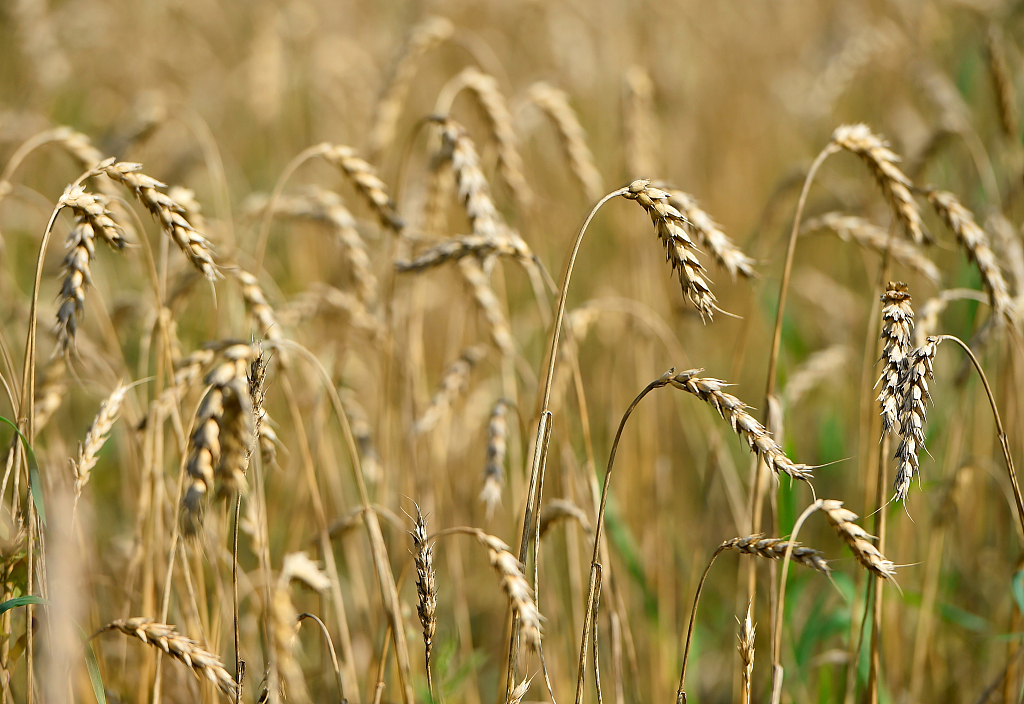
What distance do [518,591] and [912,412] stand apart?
2.28 feet

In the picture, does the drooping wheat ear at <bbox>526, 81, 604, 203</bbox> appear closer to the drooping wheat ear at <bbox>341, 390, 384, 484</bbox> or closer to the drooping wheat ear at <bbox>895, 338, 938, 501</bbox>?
the drooping wheat ear at <bbox>341, 390, 384, 484</bbox>

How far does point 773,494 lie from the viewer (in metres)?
1.62

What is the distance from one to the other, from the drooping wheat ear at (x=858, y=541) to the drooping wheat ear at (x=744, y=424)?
10 centimetres

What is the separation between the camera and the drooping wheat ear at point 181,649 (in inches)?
46.5

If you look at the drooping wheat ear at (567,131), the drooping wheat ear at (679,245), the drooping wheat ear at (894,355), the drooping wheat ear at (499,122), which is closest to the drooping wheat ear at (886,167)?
the drooping wheat ear at (894,355)

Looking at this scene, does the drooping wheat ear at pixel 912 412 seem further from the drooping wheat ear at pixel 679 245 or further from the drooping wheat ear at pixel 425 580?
the drooping wheat ear at pixel 425 580

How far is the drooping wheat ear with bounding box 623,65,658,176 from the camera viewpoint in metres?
2.57

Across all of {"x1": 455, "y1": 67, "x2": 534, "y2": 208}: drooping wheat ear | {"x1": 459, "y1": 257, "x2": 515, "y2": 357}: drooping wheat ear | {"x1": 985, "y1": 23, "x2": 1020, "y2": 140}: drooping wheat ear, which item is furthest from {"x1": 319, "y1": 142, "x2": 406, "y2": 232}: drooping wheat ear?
{"x1": 985, "y1": 23, "x2": 1020, "y2": 140}: drooping wheat ear

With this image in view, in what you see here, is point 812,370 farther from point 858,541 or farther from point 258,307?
point 258,307

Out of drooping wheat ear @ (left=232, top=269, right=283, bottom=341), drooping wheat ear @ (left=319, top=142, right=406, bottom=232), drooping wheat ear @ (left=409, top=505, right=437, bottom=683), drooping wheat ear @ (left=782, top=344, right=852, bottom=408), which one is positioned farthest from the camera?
drooping wheat ear @ (left=782, top=344, right=852, bottom=408)

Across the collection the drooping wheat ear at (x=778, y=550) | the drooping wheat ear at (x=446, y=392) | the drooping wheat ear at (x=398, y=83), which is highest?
the drooping wheat ear at (x=398, y=83)

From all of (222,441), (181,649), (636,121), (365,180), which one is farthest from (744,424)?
(636,121)

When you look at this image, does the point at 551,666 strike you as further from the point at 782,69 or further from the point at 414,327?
the point at 782,69

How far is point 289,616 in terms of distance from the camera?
1.12 m
